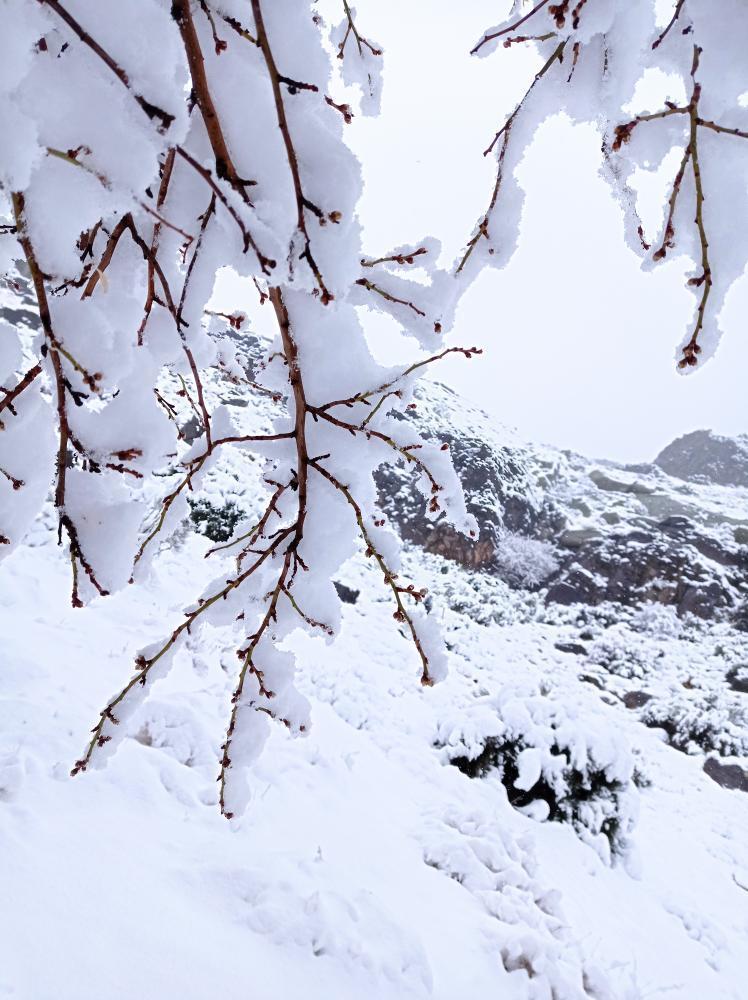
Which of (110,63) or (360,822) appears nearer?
(110,63)

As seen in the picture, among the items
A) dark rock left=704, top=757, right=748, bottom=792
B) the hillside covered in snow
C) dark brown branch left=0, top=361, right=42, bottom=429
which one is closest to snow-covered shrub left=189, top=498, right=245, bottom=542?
the hillside covered in snow

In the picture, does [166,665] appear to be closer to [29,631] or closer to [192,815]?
[192,815]

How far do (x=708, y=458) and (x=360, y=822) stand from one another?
2651 cm

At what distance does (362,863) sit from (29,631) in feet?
8.85

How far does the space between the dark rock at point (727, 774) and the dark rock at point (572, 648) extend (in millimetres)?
2929

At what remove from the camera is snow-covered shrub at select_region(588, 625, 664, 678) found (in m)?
10.4

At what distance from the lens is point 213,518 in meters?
9.24

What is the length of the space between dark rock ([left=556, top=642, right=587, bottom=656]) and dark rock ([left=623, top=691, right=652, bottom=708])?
1266 mm

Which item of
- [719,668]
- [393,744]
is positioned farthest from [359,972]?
[719,668]

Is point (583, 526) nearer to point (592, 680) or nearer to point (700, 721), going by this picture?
point (592, 680)

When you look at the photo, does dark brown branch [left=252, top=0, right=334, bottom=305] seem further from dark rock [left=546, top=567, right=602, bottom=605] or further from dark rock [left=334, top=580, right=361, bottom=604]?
dark rock [left=546, top=567, right=602, bottom=605]

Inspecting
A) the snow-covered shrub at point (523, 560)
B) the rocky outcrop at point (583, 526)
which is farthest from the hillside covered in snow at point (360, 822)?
the snow-covered shrub at point (523, 560)

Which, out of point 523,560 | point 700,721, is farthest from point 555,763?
point 523,560

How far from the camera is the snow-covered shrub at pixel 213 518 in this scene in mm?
9031
